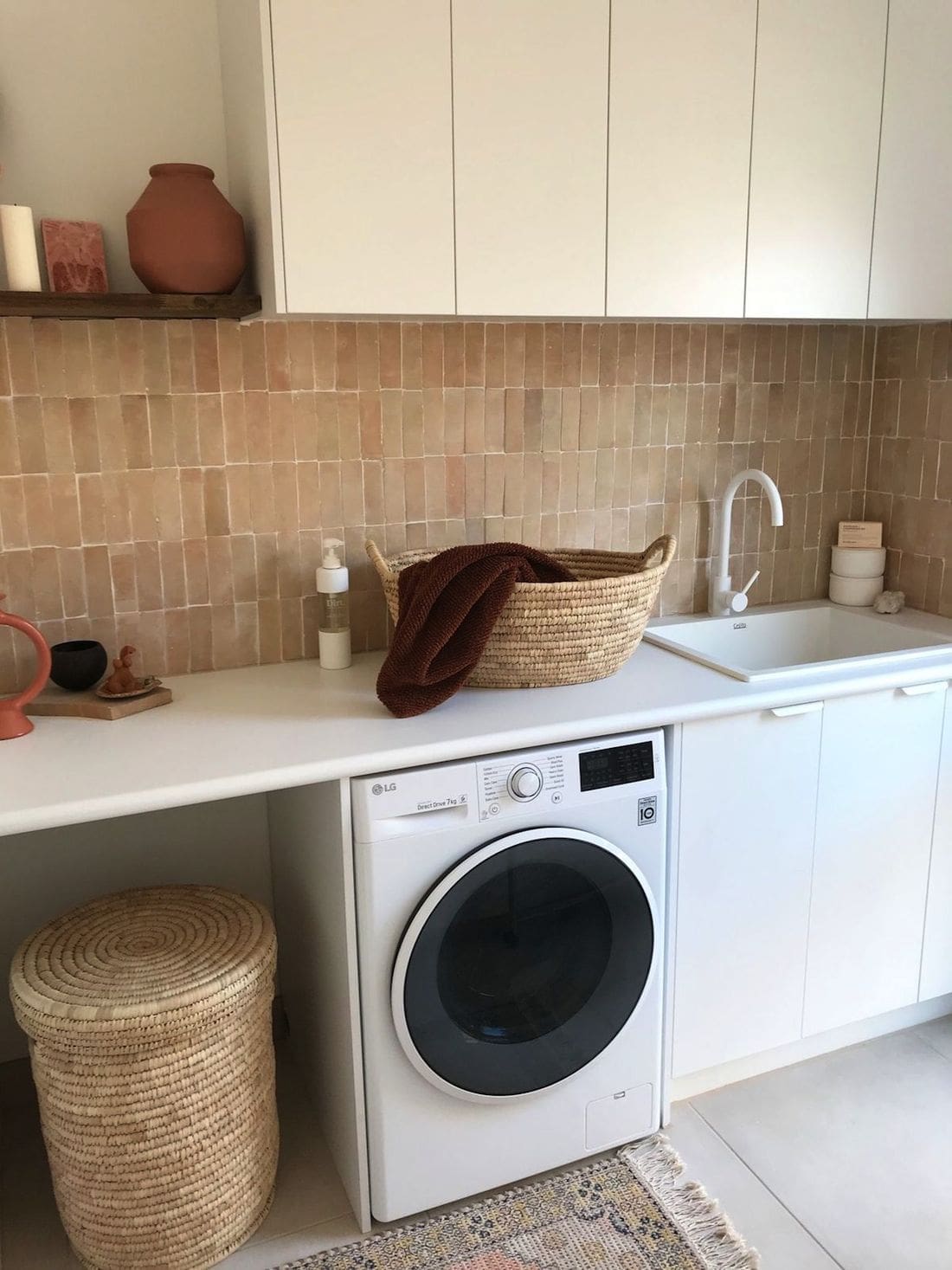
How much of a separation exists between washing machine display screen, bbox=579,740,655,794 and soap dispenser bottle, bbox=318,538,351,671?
0.60m

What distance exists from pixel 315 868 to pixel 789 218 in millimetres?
1564

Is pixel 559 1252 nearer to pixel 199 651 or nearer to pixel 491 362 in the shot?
pixel 199 651

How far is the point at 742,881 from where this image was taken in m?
2.01

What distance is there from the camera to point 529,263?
187cm

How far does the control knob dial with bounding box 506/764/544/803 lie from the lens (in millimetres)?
1725

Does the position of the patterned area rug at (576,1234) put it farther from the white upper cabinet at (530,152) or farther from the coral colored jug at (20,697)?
the white upper cabinet at (530,152)

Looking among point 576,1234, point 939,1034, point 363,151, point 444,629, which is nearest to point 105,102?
point 363,151

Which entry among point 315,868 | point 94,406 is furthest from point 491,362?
point 315,868

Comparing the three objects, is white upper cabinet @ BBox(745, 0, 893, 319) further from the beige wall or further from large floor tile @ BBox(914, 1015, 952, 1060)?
large floor tile @ BBox(914, 1015, 952, 1060)

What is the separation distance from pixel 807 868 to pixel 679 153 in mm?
1398

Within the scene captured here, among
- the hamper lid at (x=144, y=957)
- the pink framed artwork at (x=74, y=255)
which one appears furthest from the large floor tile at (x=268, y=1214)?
the pink framed artwork at (x=74, y=255)

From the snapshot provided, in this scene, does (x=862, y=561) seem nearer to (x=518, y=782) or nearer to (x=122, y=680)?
(x=518, y=782)

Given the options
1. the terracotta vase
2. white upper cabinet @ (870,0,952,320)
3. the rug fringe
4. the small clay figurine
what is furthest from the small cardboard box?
the small clay figurine

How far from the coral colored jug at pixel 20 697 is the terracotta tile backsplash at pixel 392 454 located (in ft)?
0.75
